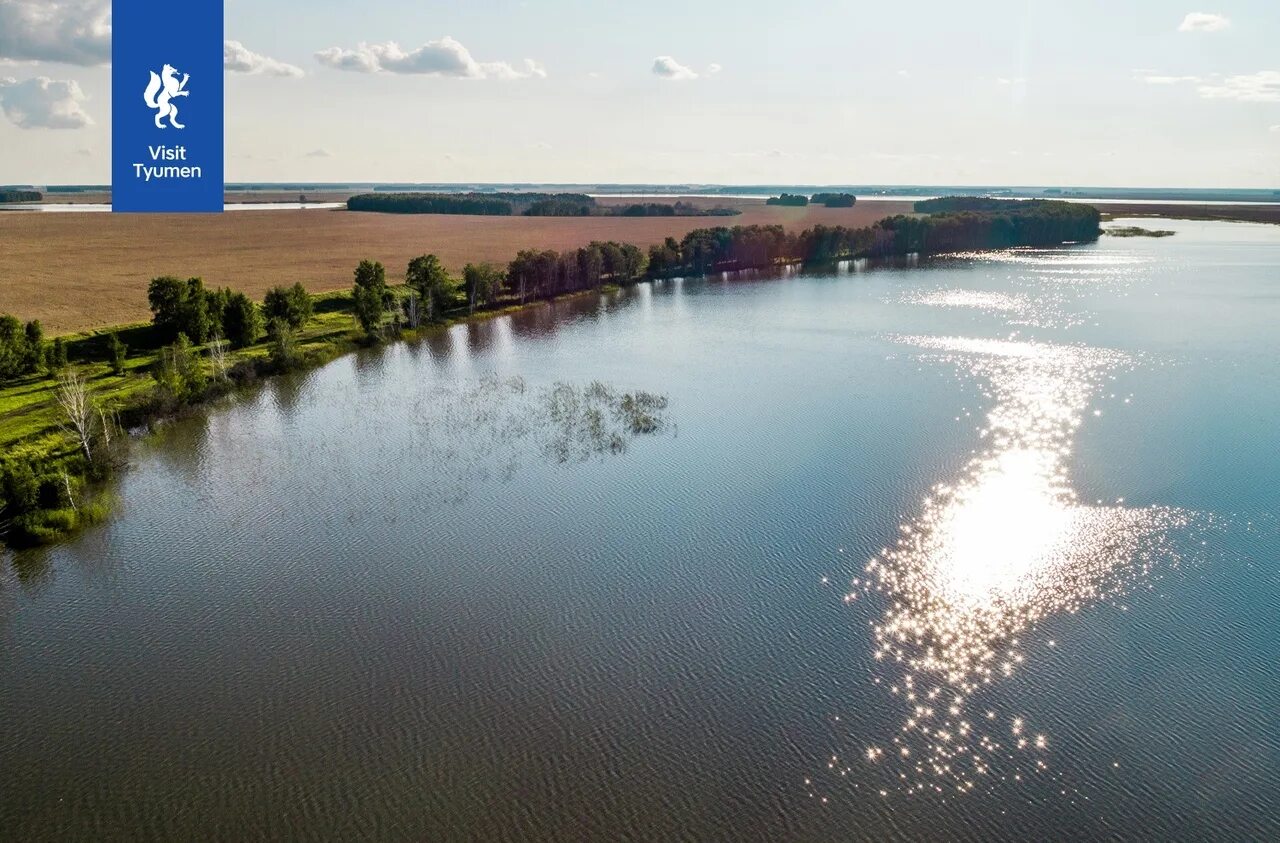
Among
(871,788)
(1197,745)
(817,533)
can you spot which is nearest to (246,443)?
(817,533)

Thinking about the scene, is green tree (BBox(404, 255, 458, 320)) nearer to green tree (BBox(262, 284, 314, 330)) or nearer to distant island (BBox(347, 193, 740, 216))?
green tree (BBox(262, 284, 314, 330))

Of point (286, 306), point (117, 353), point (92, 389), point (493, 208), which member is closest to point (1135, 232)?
point (493, 208)

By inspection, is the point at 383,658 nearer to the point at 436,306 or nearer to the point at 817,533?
the point at 817,533

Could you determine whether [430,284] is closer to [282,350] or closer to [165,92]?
[282,350]

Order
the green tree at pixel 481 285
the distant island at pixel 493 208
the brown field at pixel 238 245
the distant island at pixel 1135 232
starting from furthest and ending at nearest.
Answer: the distant island at pixel 493 208, the distant island at pixel 1135 232, the brown field at pixel 238 245, the green tree at pixel 481 285

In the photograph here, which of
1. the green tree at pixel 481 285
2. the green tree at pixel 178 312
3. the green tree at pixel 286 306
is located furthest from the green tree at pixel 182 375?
the green tree at pixel 481 285

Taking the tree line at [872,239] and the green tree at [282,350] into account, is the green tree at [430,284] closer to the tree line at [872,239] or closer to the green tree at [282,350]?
the green tree at [282,350]
